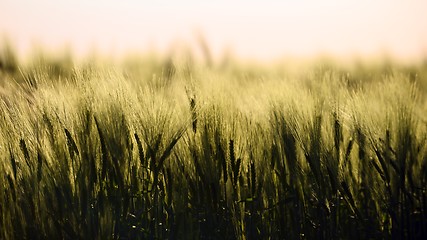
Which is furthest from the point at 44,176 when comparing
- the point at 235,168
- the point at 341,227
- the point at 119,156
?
the point at 341,227

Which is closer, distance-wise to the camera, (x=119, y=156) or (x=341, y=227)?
(x=119, y=156)

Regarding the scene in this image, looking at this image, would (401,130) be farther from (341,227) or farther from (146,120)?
(146,120)

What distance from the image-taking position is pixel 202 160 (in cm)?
229

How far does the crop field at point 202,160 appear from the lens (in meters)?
2.21

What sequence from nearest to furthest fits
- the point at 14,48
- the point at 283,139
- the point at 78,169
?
the point at 78,169, the point at 283,139, the point at 14,48

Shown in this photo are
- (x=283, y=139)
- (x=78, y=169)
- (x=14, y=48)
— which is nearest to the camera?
(x=78, y=169)

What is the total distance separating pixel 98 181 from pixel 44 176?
188mm

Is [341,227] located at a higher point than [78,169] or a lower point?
lower

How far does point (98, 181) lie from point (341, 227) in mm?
884

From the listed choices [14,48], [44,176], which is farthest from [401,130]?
[14,48]

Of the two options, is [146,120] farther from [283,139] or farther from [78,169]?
[283,139]

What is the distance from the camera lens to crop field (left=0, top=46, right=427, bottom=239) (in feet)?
7.25

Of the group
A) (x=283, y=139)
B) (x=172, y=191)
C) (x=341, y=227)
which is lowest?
(x=341, y=227)

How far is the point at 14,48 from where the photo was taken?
22.8 ft
